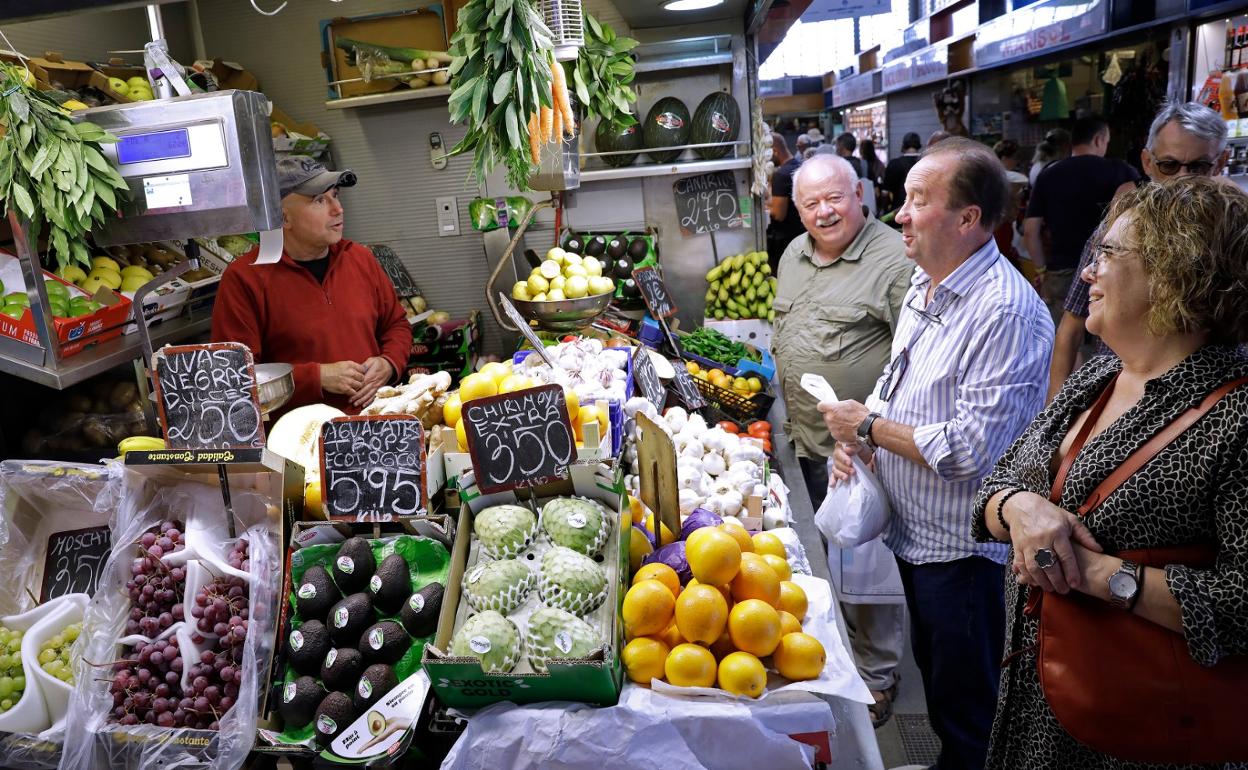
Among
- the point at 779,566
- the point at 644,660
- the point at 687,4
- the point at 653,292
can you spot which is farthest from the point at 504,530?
the point at 687,4

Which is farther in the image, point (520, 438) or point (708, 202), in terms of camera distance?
point (708, 202)

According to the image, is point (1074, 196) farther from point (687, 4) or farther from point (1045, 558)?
point (1045, 558)

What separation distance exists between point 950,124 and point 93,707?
10.6m

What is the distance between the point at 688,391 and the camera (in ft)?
12.7

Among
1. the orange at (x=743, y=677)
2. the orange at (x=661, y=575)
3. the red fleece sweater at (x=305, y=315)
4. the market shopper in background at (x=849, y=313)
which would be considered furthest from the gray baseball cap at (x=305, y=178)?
the orange at (x=743, y=677)

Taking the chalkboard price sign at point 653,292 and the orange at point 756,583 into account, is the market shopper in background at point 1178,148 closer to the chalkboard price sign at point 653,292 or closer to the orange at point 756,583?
the orange at point 756,583

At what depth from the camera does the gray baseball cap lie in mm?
3482

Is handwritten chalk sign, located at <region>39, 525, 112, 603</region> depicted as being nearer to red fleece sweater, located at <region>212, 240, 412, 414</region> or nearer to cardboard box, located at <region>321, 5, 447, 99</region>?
red fleece sweater, located at <region>212, 240, 412, 414</region>

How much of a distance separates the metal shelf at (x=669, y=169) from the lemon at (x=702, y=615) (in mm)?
3595

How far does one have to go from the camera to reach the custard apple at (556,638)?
1.75 metres

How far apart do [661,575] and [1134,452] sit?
1.02 meters

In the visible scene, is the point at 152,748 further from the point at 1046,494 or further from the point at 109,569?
the point at 1046,494

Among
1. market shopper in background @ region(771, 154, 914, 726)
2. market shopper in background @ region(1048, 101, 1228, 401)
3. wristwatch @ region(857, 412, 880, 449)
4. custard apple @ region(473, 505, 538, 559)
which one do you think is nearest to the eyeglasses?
market shopper in background @ region(1048, 101, 1228, 401)

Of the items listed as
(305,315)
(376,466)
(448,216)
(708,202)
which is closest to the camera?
(376,466)
